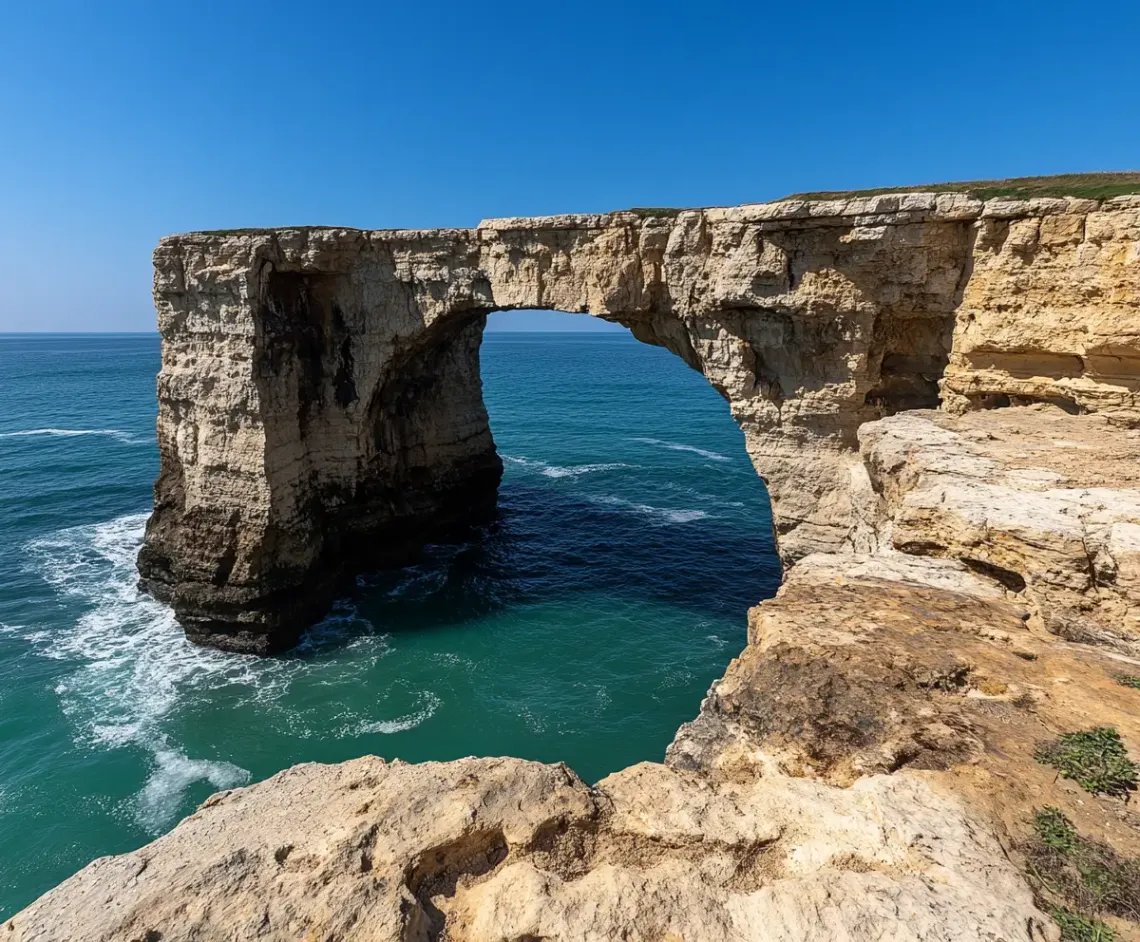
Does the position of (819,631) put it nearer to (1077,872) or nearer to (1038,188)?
(1077,872)

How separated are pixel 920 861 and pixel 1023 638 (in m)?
3.39

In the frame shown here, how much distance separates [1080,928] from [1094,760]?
1637 millimetres

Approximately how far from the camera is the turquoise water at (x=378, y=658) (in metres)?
15.8


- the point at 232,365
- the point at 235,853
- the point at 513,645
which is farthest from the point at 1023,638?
the point at 232,365

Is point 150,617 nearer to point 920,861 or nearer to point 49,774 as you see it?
point 49,774

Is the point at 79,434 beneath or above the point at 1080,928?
beneath

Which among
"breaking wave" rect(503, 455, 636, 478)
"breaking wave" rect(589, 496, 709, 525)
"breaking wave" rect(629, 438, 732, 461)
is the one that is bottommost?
"breaking wave" rect(589, 496, 709, 525)

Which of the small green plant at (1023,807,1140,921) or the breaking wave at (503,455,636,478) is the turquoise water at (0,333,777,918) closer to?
the breaking wave at (503,455,636,478)

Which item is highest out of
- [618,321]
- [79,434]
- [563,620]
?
[618,321]

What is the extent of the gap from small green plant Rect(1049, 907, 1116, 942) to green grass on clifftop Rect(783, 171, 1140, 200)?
1440cm

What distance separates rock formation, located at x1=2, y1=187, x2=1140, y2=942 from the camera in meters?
4.18

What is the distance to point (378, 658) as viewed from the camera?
20.4 m

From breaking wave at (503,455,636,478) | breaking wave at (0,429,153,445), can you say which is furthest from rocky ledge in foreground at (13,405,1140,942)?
breaking wave at (0,429,153,445)

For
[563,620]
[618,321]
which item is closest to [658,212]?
[618,321]
